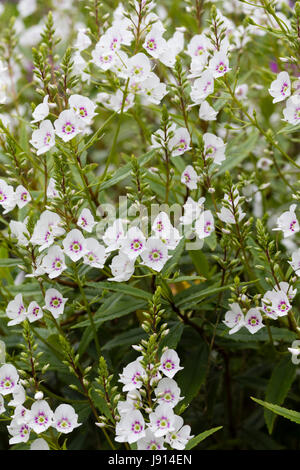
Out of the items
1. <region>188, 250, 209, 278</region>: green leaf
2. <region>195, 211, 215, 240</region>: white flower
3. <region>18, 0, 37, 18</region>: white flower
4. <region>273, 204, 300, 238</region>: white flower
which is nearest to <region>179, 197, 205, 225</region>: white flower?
<region>195, 211, 215, 240</region>: white flower

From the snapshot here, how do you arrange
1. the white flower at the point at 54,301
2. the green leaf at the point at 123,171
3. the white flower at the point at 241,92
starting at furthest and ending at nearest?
the white flower at the point at 241,92 < the green leaf at the point at 123,171 < the white flower at the point at 54,301

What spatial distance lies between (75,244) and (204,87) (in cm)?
64

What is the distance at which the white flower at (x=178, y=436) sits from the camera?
1.62 m

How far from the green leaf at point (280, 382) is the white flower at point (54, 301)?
721mm

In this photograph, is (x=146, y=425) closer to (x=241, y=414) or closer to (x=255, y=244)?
(x=255, y=244)

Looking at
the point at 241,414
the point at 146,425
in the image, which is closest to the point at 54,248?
the point at 146,425

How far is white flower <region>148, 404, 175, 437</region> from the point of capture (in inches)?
62.6

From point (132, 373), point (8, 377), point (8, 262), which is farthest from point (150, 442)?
point (8, 262)

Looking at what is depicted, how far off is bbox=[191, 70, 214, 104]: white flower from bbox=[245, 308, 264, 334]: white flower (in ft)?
2.23

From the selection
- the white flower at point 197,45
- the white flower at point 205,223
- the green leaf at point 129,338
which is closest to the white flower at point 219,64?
the white flower at point 197,45

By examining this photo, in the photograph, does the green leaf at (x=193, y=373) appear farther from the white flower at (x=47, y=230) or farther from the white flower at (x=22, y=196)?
the white flower at (x=22, y=196)

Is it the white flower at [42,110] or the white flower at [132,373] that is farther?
the white flower at [42,110]
